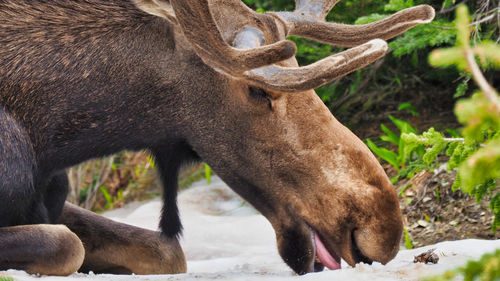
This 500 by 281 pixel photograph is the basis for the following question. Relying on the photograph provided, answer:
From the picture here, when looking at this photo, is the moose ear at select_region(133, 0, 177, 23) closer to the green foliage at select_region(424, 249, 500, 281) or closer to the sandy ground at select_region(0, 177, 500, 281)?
the sandy ground at select_region(0, 177, 500, 281)

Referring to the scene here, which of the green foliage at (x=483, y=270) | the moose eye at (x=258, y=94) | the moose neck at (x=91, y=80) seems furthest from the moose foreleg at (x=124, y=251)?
the green foliage at (x=483, y=270)

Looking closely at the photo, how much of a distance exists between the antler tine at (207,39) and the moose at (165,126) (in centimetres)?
3

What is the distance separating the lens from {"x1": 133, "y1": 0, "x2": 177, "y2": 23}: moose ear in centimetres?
317

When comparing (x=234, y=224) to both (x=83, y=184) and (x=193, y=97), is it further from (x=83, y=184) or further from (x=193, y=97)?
(x=83, y=184)

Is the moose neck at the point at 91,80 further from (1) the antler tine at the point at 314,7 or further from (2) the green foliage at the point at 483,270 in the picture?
(2) the green foliage at the point at 483,270

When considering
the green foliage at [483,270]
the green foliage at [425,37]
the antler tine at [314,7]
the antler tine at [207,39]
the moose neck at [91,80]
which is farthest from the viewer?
the green foliage at [425,37]

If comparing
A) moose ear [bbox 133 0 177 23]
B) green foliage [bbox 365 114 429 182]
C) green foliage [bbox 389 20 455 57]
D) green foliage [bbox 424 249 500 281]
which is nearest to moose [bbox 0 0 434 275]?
moose ear [bbox 133 0 177 23]

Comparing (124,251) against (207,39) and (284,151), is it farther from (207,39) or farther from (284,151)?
(207,39)

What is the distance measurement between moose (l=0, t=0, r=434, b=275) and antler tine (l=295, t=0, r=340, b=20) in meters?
0.36

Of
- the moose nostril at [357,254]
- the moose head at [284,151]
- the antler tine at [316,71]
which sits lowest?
the moose nostril at [357,254]

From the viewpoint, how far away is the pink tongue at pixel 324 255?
3197 mm

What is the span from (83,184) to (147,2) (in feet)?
16.7

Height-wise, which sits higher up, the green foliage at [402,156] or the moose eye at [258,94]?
the moose eye at [258,94]

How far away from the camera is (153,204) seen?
6570 millimetres
